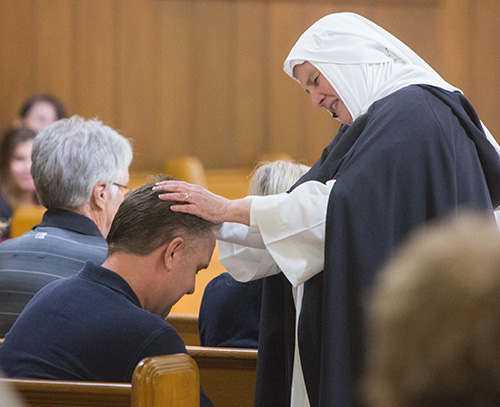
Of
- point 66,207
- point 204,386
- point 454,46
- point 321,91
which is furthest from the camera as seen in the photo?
point 454,46

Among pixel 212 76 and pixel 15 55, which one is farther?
pixel 212 76

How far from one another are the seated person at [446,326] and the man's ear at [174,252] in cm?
166

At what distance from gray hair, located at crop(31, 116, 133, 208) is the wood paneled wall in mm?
4954

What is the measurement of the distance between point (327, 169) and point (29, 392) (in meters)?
1.28

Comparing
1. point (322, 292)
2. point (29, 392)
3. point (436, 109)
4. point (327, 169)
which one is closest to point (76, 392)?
point (29, 392)

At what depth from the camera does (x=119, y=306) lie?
7.03ft

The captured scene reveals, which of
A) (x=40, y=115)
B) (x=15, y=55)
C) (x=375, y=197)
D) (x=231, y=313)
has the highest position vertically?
(x=375, y=197)

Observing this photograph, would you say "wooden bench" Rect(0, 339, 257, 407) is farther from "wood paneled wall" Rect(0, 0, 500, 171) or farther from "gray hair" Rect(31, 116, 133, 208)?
"wood paneled wall" Rect(0, 0, 500, 171)

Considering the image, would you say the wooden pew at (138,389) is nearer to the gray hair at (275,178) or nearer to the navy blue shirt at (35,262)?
the navy blue shirt at (35,262)

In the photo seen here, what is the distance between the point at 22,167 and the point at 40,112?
3.81 feet

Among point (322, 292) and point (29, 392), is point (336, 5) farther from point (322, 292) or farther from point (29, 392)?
point (29, 392)

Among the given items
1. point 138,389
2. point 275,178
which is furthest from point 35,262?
point 138,389

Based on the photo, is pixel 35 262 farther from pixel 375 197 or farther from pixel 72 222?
pixel 375 197

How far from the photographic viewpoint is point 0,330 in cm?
309
